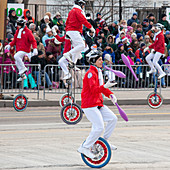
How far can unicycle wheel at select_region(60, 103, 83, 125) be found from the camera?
1347 cm

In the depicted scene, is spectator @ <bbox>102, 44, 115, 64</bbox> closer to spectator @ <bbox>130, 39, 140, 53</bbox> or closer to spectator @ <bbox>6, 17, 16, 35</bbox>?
spectator @ <bbox>130, 39, 140, 53</bbox>

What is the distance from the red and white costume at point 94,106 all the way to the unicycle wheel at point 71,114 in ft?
16.4

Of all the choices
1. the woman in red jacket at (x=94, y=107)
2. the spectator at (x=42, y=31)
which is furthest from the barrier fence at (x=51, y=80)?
the woman in red jacket at (x=94, y=107)

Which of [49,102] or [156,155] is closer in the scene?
[156,155]

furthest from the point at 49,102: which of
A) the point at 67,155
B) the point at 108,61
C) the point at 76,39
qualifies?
the point at 67,155

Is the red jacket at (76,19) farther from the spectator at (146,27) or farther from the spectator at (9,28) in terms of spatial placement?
the spectator at (146,27)

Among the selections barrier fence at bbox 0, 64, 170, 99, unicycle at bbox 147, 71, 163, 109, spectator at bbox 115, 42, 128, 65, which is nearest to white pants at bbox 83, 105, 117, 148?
barrier fence at bbox 0, 64, 170, 99

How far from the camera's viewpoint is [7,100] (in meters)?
18.4

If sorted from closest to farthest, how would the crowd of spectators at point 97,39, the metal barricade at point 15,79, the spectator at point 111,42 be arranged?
the metal barricade at point 15,79, the crowd of spectators at point 97,39, the spectator at point 111,42

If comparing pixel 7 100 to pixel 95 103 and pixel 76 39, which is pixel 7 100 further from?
pixel 95 103

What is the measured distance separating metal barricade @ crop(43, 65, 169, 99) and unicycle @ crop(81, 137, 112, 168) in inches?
416

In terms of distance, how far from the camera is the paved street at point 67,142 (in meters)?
8.49

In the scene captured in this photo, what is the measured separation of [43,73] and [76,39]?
5.27 metres

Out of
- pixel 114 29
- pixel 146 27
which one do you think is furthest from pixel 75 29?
pixel 146 27
